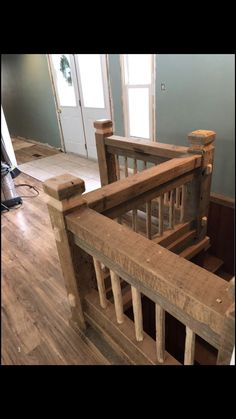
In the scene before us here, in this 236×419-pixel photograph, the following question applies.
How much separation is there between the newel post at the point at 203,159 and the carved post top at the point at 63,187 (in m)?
0.83

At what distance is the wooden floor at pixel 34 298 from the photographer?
31 centimetres

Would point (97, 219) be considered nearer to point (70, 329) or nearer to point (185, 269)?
point (185, 269)

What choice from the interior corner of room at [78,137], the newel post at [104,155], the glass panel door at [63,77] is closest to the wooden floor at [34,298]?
the interior corner of room at [78,137]

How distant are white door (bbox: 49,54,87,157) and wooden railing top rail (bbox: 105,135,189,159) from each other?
23.8 inches

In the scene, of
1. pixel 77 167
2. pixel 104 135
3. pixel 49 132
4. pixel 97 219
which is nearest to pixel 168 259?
pixel 97 219

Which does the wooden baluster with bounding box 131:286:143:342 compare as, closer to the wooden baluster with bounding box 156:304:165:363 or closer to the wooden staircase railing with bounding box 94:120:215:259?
the wooden baluster with bounding box 156:304:165:363

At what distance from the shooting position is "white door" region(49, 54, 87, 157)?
0.39 m

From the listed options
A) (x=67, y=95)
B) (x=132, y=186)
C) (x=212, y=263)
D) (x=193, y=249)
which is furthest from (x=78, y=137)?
(x=212, y=263)

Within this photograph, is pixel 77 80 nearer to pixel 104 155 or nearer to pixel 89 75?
pixel 89 75

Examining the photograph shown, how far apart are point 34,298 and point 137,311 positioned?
410 millimetres

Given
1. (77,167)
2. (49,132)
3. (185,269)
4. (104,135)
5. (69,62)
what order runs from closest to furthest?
(69,62) → (185,269) → (49,132) → (77,167) → (104,135)
